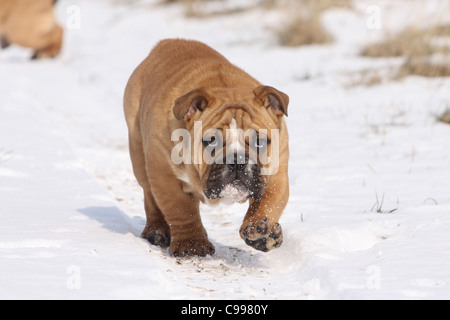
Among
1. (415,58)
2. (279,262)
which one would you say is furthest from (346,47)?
(279,262)

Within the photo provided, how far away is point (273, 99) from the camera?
4242 millimetres

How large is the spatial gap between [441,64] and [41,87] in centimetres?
606

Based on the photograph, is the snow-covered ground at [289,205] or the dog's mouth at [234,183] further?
the dog's mouth at [234,183]

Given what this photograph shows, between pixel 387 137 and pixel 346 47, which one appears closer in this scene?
pixel 387 137

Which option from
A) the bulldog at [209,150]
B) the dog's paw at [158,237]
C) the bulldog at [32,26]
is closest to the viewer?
the bulldog at [209,150]

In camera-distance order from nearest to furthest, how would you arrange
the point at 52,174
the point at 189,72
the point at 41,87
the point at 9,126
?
the point at 189,72 → the point at 52,174 → the point at 9,126 → the point at 41,87

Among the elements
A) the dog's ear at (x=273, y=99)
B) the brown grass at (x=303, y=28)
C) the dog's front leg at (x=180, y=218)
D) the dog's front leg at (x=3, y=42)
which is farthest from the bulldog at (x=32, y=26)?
the dog's ear at (x=273, y=99)

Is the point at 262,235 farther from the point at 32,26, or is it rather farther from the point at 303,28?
the point at 32,26

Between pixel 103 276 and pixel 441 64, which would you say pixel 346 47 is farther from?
pixel 103 276

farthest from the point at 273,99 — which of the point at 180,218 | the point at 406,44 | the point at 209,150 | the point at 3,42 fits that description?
the point at 3,42

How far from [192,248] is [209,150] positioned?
28.7 inches

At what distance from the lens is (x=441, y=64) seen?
9.42 metres

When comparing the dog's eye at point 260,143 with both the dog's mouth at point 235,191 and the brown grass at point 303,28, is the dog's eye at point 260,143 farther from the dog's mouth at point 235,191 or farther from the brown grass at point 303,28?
the brown grass at point 303,28

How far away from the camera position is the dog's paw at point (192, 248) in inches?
174
